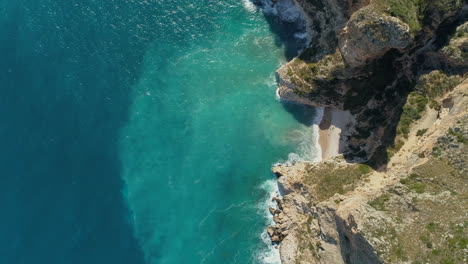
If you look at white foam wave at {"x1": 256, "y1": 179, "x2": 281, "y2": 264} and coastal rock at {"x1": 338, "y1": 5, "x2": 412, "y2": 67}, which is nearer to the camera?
coastal rock at {"x1": 338, "y1": 5, "x2": 412, "y2": 67}

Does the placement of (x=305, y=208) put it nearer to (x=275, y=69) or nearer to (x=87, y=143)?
(x=275, y=69)

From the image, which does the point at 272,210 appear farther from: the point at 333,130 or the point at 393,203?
the point at 393,203

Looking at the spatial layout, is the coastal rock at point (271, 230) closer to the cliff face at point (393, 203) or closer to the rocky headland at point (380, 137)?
the rocky headland at point (380, 137)

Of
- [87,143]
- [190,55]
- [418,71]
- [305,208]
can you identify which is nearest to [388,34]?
[418,71]

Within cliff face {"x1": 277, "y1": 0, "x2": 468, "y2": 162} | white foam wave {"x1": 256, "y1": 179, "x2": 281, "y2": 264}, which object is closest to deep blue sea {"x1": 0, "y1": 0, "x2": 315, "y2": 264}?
white foam wave {"x1": 256, "y1": 179, "x2": 281, "y2": 264}

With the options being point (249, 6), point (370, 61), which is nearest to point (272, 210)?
point (370, 61)

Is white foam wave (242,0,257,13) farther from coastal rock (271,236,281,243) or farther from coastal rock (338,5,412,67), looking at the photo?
coastal rock (271,236,281,243)

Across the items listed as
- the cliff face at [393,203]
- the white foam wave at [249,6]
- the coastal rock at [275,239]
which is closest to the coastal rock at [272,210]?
the cliff face at [393,203]
